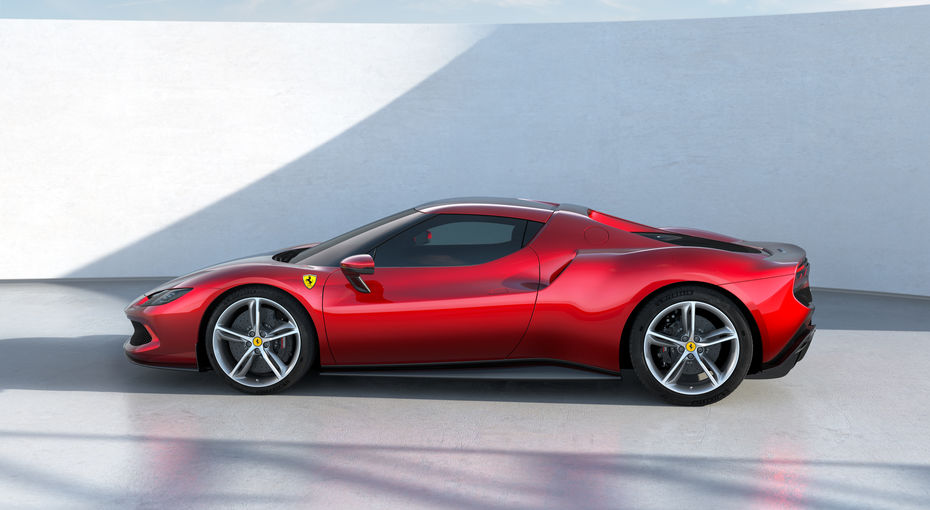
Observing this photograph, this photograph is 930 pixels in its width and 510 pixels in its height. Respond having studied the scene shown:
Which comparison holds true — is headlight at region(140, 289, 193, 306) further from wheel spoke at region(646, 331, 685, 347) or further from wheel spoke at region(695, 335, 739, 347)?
wheel spoke at region(695, 335, 739, 347)

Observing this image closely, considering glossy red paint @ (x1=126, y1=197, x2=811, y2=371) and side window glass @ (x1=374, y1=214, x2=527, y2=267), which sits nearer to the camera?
glossy red paint @ (x1=126, y1=197, x2=811, y2=371)

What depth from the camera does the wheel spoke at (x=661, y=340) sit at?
410 centimetres

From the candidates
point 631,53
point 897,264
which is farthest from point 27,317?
point 897,264

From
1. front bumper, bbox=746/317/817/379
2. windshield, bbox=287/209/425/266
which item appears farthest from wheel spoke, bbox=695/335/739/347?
windshield, bbox=287/209/425/266

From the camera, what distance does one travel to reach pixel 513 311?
4.10 m

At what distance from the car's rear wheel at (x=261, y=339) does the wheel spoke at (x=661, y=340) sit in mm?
1763

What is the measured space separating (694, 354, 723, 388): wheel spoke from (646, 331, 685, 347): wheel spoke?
5.0 inches

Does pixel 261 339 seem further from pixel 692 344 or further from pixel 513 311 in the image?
pixel 692 344

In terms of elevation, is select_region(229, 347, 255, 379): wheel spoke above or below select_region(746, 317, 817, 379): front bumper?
above

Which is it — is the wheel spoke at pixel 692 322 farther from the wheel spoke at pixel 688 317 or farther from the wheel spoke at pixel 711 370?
the wheel spoke at pixel 711 370

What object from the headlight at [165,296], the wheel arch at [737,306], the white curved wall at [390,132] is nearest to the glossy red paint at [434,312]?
the wheel arch at [737,306]

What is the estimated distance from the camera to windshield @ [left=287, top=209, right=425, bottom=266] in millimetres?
4355

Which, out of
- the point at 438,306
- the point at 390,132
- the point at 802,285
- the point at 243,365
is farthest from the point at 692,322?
the point at 390,132

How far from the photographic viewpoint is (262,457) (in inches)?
134
